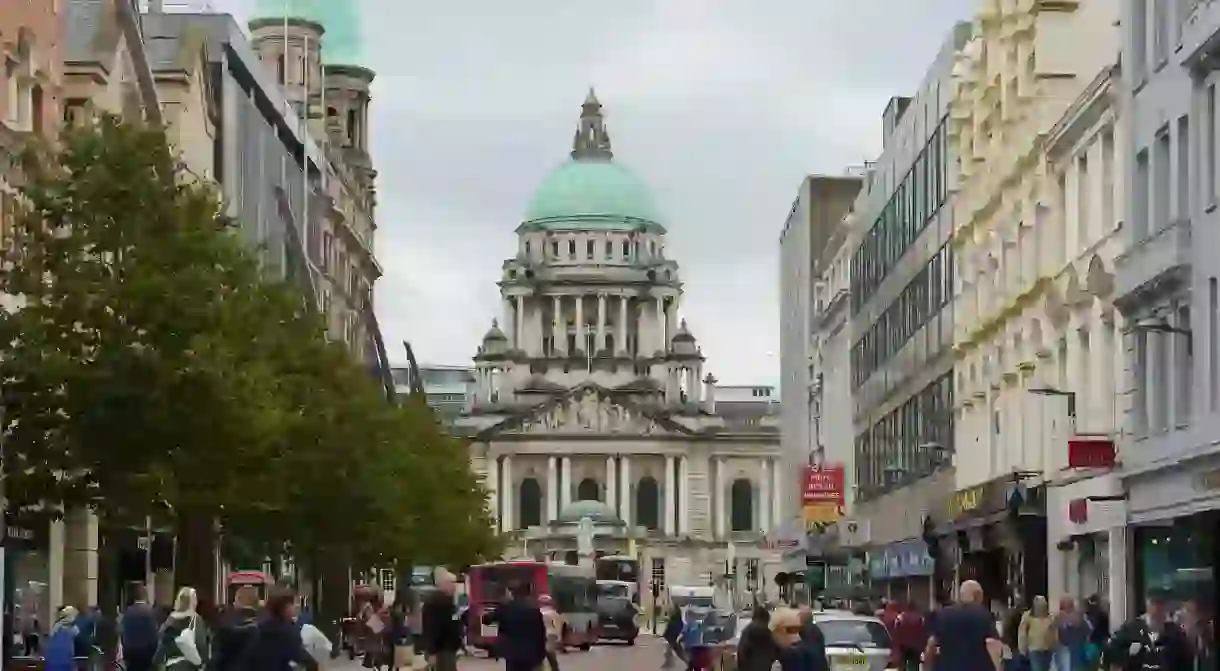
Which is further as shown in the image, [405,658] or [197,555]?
[197,555]

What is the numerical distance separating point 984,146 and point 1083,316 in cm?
1264

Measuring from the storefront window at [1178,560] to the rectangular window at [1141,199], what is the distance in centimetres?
410

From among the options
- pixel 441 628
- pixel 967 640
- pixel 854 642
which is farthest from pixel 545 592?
pixel 967 640

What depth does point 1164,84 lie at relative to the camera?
37.8 meters

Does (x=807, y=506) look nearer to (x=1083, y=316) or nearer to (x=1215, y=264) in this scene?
(x=1083, y=316)

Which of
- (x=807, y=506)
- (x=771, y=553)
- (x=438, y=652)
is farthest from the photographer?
(x=771, y=553)

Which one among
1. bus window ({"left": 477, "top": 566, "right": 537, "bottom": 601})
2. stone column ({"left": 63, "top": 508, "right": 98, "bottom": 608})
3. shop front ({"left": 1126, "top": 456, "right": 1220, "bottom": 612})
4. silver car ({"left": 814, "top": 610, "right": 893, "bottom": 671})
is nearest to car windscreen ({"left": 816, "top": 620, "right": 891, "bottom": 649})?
silver car ({"left": 814, "top": 610, "right": 893, "bottom": 671})

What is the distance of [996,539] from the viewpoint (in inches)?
2180

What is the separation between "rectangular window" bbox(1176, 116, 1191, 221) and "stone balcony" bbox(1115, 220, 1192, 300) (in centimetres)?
22

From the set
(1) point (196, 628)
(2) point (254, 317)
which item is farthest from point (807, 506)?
(1) point (196, 628)

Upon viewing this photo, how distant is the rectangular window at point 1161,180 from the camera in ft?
125

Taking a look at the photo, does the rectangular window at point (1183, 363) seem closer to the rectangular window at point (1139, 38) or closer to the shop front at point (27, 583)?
the rectangular window at point (1139, 38)

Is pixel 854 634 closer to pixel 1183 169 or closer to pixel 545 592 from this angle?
pixel 1183 169

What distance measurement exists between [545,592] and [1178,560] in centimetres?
4442
